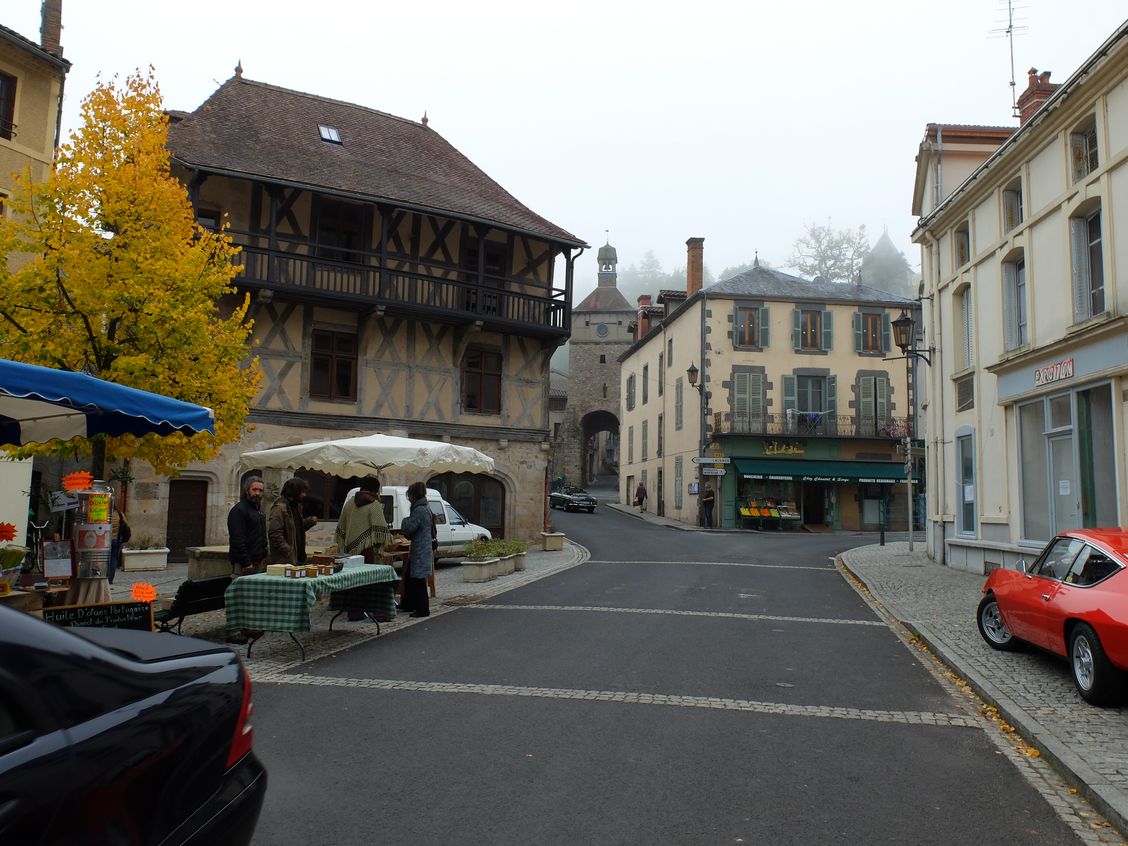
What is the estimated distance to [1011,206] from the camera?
50.0ft

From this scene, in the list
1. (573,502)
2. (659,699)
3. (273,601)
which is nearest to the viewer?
(659,699)

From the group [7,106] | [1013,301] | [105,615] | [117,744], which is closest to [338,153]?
[7,106]

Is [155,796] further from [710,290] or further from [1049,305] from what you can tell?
[710,290]

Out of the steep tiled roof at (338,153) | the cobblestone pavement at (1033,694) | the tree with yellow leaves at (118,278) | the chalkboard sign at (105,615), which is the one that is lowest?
the cobblestone pavement at (1033,694)

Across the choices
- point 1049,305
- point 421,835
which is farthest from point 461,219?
point 421,835

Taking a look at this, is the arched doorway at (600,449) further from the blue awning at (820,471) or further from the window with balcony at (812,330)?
the blue awning at (820,471)

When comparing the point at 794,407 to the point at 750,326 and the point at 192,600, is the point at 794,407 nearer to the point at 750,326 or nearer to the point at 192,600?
the point at 750,326

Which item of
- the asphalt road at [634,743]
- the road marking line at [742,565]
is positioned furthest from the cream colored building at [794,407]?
the asphalt road at [634,743]

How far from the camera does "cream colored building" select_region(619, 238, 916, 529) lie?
34.1 meters

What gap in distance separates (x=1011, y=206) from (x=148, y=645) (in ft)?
53.2

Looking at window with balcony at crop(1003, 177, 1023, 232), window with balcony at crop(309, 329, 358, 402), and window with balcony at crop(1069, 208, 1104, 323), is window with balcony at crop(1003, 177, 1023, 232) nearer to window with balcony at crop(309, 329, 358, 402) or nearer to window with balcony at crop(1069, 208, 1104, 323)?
window with balcony at crop(1069, 208, 1104, 323)

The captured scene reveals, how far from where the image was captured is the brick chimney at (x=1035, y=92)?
59.4 feet

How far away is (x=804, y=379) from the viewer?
3525 centimetres

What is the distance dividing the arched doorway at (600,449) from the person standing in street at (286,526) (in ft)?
161
